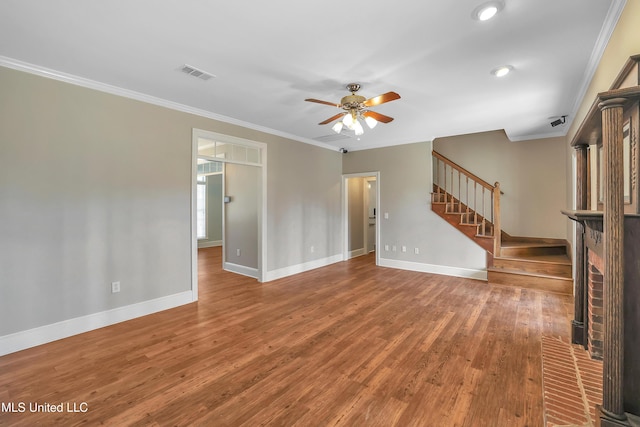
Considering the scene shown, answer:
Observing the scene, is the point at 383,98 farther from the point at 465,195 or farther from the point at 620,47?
the point at 465,195

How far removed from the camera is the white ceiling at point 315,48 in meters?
2.01

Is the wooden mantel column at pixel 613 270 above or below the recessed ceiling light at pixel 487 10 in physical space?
below

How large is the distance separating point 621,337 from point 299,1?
2.71m

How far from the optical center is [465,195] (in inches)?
248

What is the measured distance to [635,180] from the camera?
150 centimetres

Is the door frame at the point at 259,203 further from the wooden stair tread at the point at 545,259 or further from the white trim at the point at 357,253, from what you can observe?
the wooden stair tread at the point at 545,259

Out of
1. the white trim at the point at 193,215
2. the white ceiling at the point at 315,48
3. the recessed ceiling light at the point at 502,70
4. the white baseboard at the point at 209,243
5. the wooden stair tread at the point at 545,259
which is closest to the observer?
the white ceiling at the point at 315,48

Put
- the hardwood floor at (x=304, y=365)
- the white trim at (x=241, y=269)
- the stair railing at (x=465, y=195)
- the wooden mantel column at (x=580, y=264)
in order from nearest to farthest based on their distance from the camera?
the hardwood floor at (x=304, y=365), the wooden mantel column at (x=580, y=264), the white trim at (x=241, y=269), the stair railing at (x=465, y=195)

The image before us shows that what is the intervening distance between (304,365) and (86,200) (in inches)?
118

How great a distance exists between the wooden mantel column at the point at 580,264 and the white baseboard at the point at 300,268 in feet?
13.8

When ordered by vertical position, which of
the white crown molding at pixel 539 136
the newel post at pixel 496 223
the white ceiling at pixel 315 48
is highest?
the white crown molding at pixel 539 136

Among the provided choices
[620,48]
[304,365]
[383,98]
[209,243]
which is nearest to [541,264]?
[620,48]

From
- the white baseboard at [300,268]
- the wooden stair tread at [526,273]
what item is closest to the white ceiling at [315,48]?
the wooden stair tread at [526,273]

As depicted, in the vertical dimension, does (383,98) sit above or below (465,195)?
above
